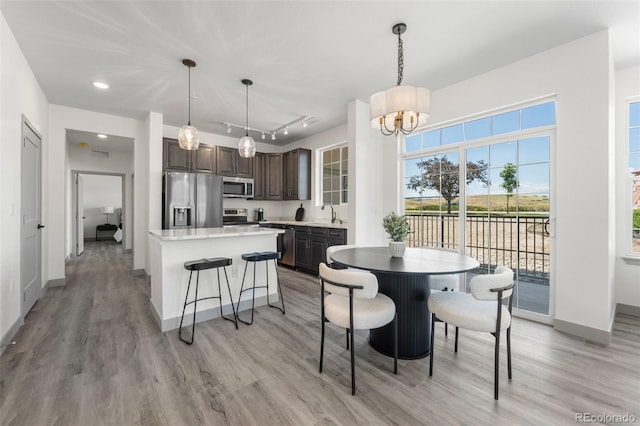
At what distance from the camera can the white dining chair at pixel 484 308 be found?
1.77 meters

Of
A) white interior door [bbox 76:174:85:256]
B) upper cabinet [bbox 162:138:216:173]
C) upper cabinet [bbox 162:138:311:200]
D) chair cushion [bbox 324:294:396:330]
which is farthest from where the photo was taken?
white interior door [bbox 76:174:85:256]

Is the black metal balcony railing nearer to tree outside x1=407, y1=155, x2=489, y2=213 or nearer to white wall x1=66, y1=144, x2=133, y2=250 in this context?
tree outside x1=407, y1=155, x2=489, y2=213

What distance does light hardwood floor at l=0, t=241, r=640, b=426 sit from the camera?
1.65m

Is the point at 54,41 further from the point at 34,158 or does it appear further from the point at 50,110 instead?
the point at 50,110

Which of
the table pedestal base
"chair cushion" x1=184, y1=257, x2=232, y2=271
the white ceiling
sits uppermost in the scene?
the white ceiling

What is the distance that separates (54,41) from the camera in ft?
8.87

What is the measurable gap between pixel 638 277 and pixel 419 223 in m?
2.37

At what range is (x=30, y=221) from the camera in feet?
10.8

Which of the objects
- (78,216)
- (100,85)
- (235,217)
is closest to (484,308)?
(100,85)

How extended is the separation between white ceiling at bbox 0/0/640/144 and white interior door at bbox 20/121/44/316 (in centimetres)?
91

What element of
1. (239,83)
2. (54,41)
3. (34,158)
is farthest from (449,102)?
(34,158)

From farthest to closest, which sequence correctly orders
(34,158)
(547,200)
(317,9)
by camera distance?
(34,158) → (547,200) → (317,9)

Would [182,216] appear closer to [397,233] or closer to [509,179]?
[397,233]

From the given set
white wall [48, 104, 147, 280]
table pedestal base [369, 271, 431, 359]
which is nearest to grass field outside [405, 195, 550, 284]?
table pedestal base [369, 271, 431, 359]
